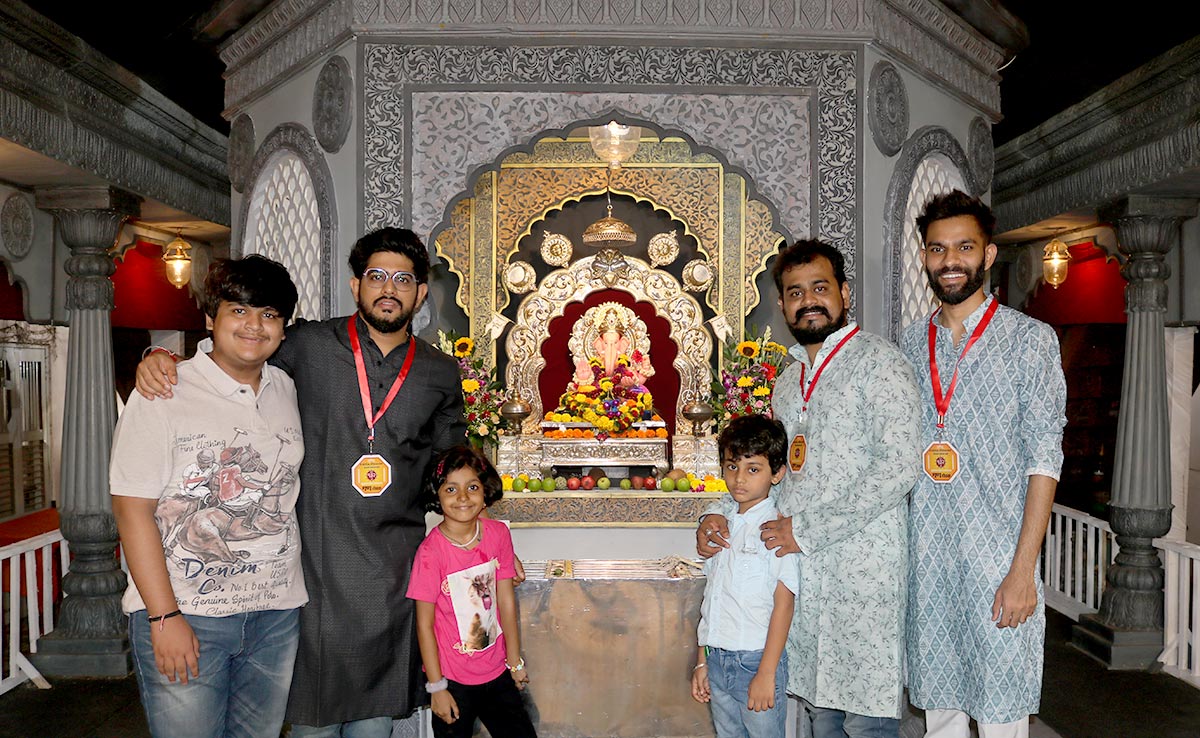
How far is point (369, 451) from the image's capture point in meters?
2.58

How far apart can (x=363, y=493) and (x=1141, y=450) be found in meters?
4.87

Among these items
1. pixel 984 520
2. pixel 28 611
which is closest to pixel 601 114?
pixel 984 520

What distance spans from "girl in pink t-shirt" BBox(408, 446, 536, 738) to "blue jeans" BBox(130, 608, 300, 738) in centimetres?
38

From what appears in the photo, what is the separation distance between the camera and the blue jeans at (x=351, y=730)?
2.56 meters

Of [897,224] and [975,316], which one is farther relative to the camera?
[897,224]

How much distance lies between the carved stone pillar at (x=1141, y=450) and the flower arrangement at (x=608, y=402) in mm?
3576

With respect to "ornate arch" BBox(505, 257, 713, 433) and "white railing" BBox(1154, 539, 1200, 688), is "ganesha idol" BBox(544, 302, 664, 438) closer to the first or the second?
"ornate arch" BBox(505, 257, 713, 433)

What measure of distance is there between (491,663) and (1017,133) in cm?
597

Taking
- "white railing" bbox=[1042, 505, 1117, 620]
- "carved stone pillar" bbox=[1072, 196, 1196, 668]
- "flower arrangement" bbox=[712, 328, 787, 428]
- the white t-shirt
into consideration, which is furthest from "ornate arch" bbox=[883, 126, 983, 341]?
"white railing" bbox=[1042, 505, 1117, 620]

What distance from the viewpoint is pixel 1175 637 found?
17.3 ft

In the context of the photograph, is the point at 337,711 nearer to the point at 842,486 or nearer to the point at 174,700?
the point at 174,700

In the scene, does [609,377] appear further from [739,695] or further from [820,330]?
[739,695]

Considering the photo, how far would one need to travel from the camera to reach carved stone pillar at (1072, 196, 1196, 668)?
17.7 feet

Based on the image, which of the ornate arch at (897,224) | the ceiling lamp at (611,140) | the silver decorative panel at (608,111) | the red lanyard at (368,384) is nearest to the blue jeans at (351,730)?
the red lanyard at (368,384)
